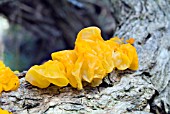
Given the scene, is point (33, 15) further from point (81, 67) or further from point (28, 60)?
point (81, 67)

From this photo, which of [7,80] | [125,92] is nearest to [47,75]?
[7,80]

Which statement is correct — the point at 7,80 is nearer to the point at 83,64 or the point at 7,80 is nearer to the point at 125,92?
the point at 83,64

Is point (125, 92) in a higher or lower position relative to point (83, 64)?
lower

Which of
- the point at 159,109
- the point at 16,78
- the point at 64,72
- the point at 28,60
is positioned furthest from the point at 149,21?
the point at 28,60
